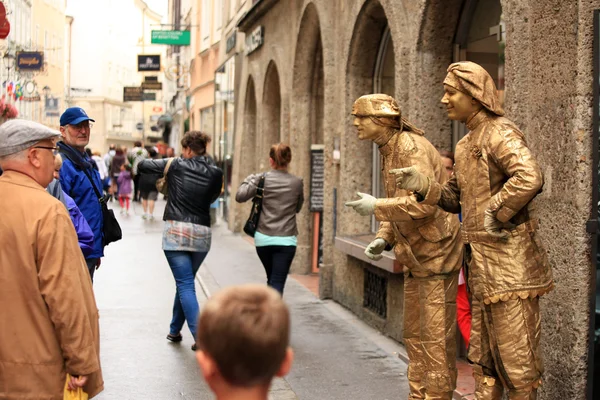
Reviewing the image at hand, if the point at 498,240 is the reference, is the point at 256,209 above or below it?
below

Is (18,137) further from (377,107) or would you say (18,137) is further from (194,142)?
(194,142)

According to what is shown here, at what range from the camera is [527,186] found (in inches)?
191

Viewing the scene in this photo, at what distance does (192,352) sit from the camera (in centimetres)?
858

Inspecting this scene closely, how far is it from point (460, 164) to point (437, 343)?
118 cm

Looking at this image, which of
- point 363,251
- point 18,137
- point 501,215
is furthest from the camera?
point 363,251

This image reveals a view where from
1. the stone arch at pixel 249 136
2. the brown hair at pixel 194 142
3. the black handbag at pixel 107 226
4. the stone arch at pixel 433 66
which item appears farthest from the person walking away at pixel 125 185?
the black handbag at pixel 107 226

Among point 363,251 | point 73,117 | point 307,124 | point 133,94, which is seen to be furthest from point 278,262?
point 133,94

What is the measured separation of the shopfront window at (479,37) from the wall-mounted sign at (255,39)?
9.41m

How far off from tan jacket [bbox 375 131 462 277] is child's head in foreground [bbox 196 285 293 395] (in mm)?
3769

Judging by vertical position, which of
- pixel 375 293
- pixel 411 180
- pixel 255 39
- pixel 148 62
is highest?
pixel 148 62

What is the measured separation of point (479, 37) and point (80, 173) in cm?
357

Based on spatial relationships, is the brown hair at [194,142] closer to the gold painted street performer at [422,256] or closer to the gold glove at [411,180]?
the gold painted street performer at [422,256]

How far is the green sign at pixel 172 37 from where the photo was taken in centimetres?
3441

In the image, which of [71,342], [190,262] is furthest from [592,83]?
[190,262]
